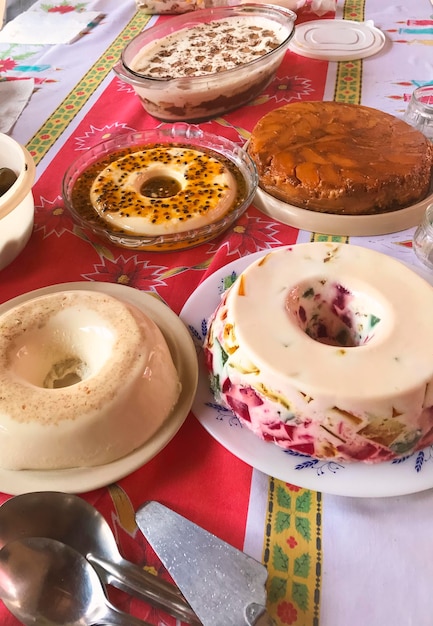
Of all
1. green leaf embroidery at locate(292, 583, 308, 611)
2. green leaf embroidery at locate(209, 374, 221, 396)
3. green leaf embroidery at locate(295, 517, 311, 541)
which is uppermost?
green leaf embroidery at locate(209, 374, 221, 396)

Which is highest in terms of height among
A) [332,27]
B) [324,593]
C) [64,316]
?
[332,27]

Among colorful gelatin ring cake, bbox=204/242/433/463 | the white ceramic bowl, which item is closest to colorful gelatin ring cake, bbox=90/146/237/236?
the white ceramic bowl

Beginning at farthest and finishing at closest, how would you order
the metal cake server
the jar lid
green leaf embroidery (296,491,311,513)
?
the jar lid, green leaf embroidery (296,491,311,513), the metal cake server

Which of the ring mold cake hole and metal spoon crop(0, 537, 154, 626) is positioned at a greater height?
the ring mold cake hole

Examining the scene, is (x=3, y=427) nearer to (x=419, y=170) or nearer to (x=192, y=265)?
(x=192, y=265)

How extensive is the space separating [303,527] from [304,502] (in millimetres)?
27

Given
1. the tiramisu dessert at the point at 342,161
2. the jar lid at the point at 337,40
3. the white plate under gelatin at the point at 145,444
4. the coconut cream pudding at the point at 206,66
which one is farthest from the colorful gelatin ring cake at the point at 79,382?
the jar lid at the point at 337,40

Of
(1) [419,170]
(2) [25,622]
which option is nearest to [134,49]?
(1) [419,170]

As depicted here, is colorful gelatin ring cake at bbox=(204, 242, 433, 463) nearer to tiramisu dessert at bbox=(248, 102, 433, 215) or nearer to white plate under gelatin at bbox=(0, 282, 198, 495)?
white plate under gelatin at bbox=(0, 282, 198, 495)

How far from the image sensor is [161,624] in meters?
0.47

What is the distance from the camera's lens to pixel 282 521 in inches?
21.5

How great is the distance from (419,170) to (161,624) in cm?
76

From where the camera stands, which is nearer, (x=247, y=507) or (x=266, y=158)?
(x=247, y=507)

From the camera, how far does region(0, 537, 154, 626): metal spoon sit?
0.47 metres
